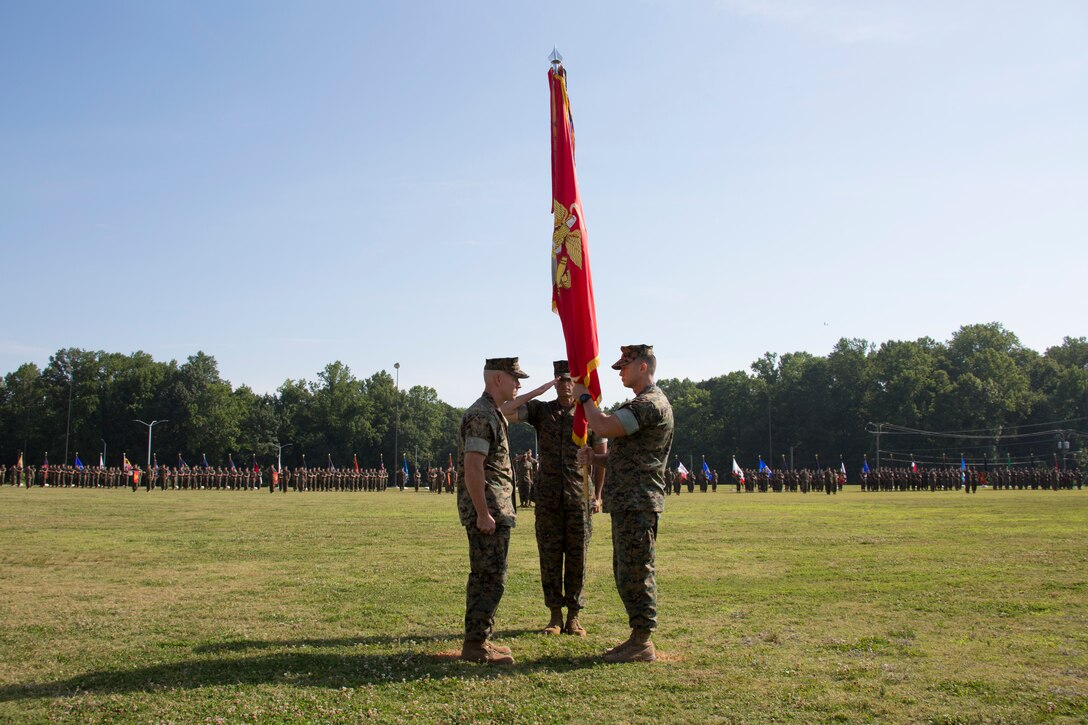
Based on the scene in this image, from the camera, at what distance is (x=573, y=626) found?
23.0 feet

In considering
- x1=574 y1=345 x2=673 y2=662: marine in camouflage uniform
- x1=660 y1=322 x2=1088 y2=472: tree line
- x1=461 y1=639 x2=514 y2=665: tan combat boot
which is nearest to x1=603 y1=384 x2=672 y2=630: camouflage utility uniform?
x1=574 y1=345 x2=673 y2=662: marine in camouflage uniform

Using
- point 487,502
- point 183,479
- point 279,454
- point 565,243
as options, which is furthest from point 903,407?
point 487,502

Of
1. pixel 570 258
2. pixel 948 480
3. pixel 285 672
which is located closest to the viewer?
pixel 285 672

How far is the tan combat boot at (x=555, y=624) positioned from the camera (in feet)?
23.0

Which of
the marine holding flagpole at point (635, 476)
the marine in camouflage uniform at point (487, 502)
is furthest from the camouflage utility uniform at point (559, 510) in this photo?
the marine in camouflage uniform at point (487, 502)

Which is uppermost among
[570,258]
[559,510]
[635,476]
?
[570,258]

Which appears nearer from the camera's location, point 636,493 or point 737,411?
point 636,493

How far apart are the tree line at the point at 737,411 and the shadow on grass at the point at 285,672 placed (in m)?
97.7

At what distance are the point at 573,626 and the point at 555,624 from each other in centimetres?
20

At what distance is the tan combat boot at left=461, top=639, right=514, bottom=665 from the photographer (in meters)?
5.87

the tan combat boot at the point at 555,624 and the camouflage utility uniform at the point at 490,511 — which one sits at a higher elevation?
the camouflage utility uniform at the point at 490,511

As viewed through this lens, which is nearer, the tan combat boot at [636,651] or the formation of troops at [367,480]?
the tan combat boot at [636,651]

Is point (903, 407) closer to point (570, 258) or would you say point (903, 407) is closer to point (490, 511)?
point (570, 258)

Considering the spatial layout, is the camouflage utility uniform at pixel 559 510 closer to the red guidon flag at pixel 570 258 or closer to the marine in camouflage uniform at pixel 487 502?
the marine in camouflage uniform at pixel 487 502
